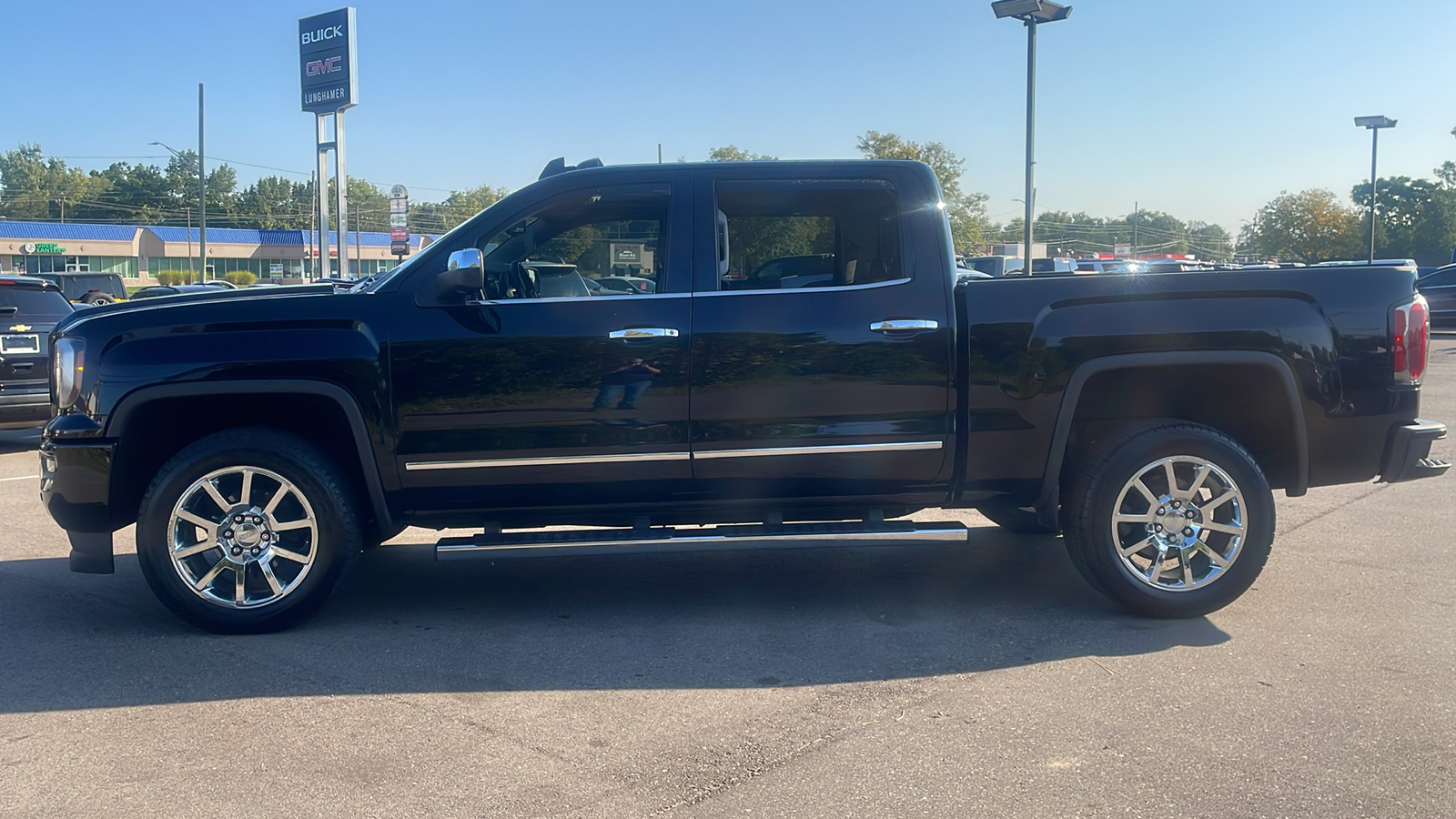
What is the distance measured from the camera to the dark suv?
417 inches

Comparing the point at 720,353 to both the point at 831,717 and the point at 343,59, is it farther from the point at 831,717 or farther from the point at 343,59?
the point at 343,59

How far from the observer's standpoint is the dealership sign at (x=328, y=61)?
973 inches

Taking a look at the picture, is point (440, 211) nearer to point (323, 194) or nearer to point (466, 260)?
point (323, 194)

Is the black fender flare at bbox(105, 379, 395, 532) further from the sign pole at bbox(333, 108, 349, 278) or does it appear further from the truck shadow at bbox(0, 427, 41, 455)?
the sign pole at bbox(333, 108, 349, 278)

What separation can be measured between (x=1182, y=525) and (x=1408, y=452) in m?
1.06

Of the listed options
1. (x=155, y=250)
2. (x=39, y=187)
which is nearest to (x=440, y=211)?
(x=155, y=250)

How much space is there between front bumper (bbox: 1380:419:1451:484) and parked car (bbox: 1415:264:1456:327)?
74.2 feet

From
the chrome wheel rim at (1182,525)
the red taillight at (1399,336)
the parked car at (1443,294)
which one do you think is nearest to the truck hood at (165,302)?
the chrome wheel rim at (1182,525)

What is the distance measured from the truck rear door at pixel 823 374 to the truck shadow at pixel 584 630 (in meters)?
0.68

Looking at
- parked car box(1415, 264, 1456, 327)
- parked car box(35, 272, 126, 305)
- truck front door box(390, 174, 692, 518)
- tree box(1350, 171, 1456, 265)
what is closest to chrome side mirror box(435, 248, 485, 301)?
truck front door box(390, 174, 692, 518)

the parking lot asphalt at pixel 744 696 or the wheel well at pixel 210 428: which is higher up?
the wheel well at pixel 210 428

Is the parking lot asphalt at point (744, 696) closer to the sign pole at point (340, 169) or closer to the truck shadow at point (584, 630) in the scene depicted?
the truck shadow at point (584, 630)

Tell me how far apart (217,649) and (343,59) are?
22.7 m

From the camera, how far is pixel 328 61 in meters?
25.0
